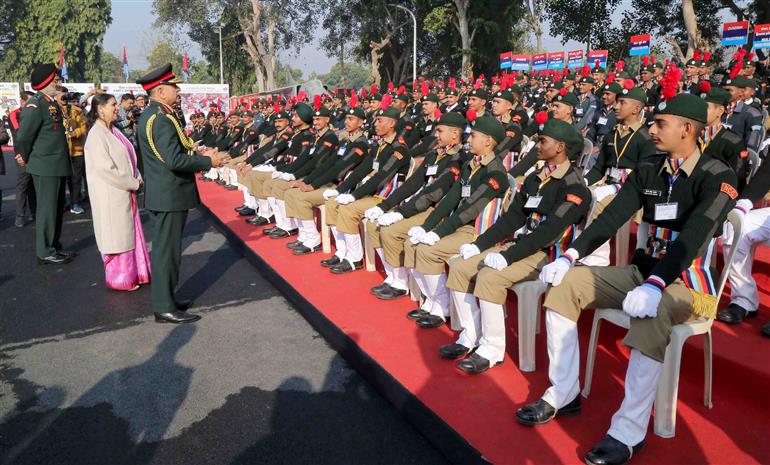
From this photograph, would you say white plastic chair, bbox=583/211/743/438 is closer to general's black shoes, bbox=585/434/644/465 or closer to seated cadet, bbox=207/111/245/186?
general's black shoes, bbox=585/434/644/465

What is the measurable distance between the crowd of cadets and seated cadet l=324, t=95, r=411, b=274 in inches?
0.6

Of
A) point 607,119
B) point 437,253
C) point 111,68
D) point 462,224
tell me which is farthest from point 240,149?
point 111,68

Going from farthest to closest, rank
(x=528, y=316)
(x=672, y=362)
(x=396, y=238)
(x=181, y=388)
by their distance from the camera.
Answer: (x=396, y=238), (x=181, y=388), (x=528, y=316), (x=672, y=362)

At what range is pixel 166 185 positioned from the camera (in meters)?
4.44

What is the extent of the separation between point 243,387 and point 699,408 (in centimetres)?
254

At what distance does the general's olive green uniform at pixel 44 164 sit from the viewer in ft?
20.1

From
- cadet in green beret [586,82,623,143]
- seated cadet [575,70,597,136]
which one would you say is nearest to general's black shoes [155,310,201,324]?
cadet in green beret [586,82,623,143]

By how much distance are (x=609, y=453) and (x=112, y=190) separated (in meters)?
4.42

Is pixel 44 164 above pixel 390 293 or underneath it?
above

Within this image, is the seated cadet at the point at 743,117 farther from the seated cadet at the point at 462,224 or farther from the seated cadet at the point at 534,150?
the seated cadet at the point at 462,224

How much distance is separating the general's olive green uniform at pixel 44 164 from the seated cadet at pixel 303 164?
2365 mm

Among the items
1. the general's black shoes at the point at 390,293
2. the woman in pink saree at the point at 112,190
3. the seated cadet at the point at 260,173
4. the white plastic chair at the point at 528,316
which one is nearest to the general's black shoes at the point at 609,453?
the white plastic chair at the point at 528,316

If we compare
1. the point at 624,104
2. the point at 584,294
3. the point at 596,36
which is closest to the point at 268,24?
the point at 596,36

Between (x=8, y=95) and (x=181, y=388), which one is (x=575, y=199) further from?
(x=8, y=95)
